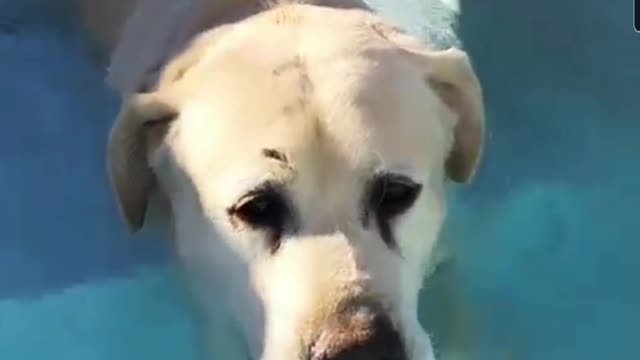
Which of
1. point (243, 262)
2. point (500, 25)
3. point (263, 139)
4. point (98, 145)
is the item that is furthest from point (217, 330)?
point (500, 25)

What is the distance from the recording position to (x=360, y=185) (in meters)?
2.33

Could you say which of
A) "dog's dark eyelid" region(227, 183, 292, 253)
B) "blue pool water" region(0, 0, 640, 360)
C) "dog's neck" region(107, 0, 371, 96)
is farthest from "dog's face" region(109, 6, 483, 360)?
"blue pool water" region(0, 0, 640, 360)

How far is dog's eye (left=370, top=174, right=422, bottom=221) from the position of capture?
2.35m

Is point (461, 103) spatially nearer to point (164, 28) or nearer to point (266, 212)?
point (266, 212)

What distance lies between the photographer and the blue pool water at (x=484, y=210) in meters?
3.12

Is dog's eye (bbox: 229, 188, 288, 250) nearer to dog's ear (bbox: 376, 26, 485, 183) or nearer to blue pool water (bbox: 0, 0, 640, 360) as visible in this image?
dog's ear (bbox: 376, 26, 485, 183)

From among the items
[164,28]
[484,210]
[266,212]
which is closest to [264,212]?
[266,212]

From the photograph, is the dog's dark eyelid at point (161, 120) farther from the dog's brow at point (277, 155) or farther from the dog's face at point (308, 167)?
the dog's brow at point (277, 155)

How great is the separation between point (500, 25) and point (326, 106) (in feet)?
5.01

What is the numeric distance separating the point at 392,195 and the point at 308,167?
0.53 feet

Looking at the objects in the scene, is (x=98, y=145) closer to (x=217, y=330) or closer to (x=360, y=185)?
(x=217, y=330)

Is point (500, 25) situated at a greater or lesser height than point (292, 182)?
lesser

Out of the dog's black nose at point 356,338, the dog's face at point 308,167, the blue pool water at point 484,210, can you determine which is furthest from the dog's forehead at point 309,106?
the blue pool water at point 484,210

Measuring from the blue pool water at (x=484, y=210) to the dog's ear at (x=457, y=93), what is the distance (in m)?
0.35
